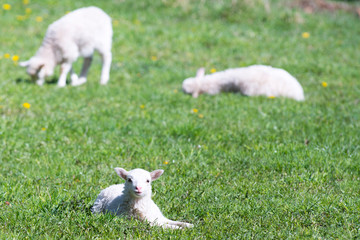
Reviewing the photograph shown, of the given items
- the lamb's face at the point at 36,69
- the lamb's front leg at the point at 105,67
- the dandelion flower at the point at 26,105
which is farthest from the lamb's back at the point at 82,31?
the dandelion flower at the point at 26,105

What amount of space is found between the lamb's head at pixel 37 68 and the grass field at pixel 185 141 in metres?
0.19

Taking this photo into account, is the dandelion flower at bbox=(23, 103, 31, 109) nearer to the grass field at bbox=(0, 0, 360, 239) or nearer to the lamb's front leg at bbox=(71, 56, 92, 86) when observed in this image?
the grass field at bbox=(0, 0, 360, 239)

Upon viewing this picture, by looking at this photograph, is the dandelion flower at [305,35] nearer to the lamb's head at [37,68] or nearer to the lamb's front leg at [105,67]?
the lamb's front leg at [105,67]

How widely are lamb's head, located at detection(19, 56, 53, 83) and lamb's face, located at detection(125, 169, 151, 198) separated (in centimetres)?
472

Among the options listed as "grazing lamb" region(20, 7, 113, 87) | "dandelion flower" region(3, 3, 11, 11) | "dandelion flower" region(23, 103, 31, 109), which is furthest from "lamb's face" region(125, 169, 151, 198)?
"dandelion flower" region(3, 3, 11, 11)

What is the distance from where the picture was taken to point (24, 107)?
244 inches

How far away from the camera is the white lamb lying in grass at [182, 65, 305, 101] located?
7.30m

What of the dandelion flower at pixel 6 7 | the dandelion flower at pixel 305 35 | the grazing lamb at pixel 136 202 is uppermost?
the dandelion flower at pixel 6 7

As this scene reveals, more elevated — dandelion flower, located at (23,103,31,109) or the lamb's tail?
the lamb's tail

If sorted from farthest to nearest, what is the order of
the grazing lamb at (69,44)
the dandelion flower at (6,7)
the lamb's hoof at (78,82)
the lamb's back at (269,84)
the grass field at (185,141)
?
the dandelion flower at (6,7), the lamb's hoof at (78,82), the grazing lamb at (69,44), the lamb's back at (269,84), the grass field at (185,141)

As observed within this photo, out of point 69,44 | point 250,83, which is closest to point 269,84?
point 250,83

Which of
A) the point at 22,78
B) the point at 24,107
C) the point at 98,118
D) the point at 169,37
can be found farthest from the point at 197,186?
the point at 169,37

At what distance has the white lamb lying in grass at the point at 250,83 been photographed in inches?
287

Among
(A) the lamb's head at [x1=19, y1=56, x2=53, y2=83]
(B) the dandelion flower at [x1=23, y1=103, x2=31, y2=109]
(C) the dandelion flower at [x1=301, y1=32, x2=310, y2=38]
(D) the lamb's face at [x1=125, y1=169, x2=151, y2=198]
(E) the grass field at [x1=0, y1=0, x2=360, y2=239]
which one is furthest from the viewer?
(C) the dandelion flower at [x1=301, y1=32, x2=310, y2=38]
